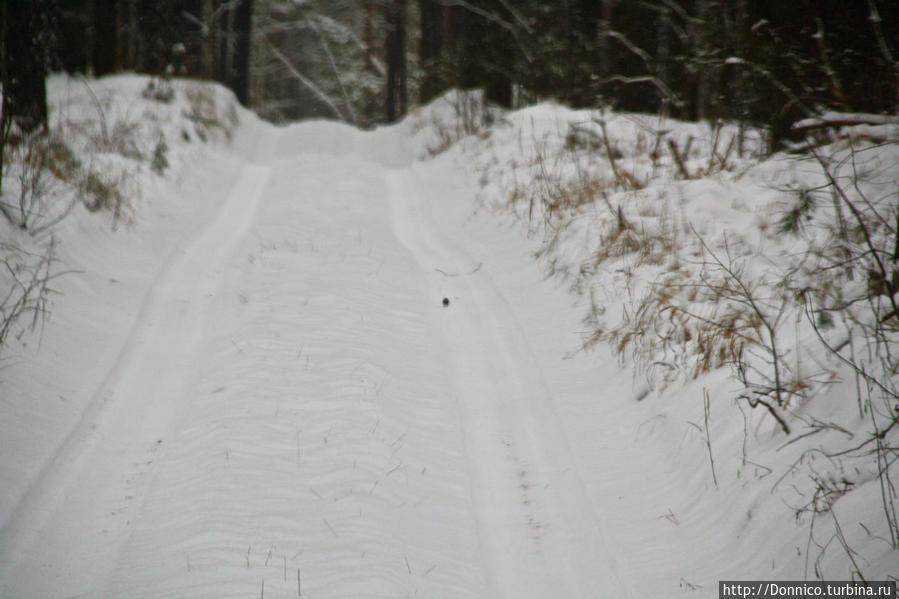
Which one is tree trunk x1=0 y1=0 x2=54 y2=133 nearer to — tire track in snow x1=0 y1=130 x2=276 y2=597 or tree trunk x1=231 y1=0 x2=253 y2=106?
tire track in snow x1=0 y1=130 x2=276 y2=597

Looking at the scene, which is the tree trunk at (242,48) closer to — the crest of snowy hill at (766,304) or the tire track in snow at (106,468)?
the crest of snowy hill at (766,304)

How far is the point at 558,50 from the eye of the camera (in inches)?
583

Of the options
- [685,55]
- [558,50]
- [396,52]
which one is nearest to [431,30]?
[396,52]

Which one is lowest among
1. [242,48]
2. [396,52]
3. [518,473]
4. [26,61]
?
[518,473]

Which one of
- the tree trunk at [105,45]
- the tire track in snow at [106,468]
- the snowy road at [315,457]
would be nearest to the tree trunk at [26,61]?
the snowy road at [315,457]

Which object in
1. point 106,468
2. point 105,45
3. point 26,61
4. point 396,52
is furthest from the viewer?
point 396,52

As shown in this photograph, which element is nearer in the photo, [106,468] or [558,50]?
[106,468]

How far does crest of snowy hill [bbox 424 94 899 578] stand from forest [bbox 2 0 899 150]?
2.26 feet

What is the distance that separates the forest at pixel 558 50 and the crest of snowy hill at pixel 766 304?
2.26 feet

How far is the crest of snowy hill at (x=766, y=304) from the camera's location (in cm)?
290

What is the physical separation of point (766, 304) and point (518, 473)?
93.0 inches

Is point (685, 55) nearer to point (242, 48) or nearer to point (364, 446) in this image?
point (364, 446)

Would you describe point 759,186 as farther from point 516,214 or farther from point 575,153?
point 575,153

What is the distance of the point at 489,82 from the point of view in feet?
52.8
